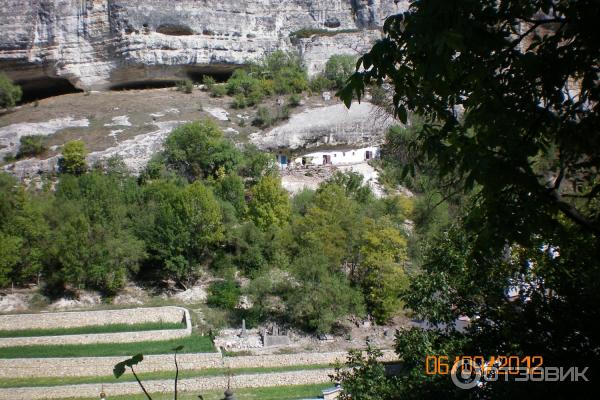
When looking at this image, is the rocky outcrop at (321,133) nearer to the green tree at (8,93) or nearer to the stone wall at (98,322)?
the stone wall at (98,322)

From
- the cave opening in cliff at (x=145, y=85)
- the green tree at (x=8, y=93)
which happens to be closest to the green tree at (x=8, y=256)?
Result: the green tree at (x=8, y=93)

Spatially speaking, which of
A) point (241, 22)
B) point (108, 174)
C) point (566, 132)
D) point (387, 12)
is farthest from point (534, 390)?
point (387, 12)

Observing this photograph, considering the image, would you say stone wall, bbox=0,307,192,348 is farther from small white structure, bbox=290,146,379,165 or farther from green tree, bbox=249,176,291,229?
small white structure, bbox=290,146,379,165

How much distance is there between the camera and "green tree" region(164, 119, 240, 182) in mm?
31797

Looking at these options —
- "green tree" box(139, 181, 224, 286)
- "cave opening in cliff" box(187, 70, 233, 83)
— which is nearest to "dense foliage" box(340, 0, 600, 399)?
"green tree" box(139, 181, 224, 286)

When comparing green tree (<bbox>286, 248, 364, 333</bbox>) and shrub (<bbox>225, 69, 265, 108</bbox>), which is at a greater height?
shrub (<bbox>225, 69, 265, 108</bbox>)

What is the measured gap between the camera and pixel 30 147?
3238cm

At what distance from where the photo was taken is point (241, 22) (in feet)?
148

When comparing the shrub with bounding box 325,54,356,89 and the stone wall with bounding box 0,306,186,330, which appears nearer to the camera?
the stone wall with bounding box 0,306,186,330

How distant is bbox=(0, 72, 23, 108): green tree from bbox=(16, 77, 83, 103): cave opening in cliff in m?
3.33

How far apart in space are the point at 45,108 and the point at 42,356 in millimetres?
26224

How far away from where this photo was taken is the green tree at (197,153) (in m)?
31.8

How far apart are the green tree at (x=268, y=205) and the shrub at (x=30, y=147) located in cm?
1395
